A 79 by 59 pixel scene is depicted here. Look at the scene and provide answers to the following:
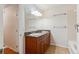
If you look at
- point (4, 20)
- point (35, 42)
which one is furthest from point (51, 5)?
point (4, 20)

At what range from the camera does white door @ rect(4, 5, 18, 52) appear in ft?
6.09

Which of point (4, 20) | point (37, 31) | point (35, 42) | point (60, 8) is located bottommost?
point (35, 42)

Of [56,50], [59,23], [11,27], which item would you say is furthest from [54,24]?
[11,27]

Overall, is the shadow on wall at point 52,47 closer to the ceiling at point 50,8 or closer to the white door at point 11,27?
the ceiling at point 50,8

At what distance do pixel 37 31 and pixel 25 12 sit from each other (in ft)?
0.99

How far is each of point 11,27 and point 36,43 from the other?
1.31ft

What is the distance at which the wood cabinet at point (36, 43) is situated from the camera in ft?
A: 6.13

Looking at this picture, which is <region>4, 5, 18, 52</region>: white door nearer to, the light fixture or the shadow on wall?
the light fixture

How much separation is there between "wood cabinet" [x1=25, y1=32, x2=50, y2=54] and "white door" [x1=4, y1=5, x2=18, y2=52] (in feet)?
0.52

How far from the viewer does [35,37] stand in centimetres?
189

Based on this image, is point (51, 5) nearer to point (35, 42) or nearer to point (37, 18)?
point (37, 18)

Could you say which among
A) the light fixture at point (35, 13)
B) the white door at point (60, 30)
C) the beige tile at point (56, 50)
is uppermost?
the light fixture at point (35, 13)

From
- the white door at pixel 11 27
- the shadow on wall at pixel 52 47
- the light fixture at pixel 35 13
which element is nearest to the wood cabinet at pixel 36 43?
the shadow on wall at pixel 52 47

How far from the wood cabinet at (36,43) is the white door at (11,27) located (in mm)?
158
